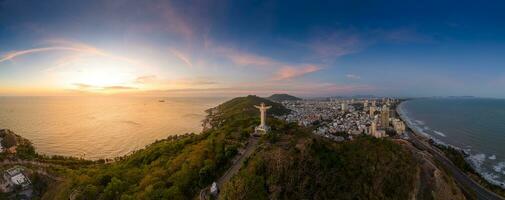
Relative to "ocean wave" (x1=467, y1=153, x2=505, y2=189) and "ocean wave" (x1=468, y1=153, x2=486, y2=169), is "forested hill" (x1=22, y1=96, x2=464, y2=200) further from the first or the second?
"ocean wave" (x1=468, y1=153, x2=486, y2=169)

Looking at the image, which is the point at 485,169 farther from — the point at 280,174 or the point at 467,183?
the point at 280,174

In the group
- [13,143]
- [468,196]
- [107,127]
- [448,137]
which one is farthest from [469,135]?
[13,143]

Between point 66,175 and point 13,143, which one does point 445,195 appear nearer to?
point 66,175

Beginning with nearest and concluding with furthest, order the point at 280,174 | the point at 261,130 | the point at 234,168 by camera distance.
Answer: the point at 280,174 → the point at 234,168 → the point at 261,130

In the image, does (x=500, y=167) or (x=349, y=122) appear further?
(x=349, y=122)

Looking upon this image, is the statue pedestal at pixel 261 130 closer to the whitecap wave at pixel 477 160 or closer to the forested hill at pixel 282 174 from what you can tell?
the forested hill at pixel 282 174

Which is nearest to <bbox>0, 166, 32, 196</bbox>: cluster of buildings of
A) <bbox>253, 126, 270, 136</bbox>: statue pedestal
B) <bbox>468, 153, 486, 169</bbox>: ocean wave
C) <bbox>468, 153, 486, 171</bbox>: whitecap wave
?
<bbox>253, 126, 270, 136</bbox>: statue pedestal

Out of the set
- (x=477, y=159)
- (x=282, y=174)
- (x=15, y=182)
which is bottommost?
(x=477, y=159)

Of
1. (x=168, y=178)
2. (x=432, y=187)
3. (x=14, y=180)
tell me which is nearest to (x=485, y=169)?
(x=432, y=187)
